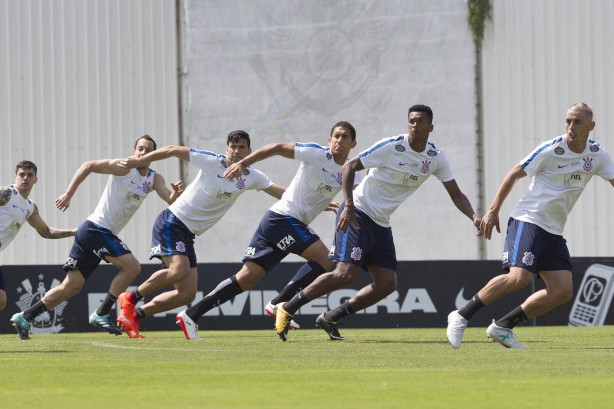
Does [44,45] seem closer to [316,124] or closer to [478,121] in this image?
[316,124]

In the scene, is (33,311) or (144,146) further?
(33,311)

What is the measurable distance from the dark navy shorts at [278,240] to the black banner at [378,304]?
492 cm

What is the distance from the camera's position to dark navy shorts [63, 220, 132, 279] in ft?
49.6

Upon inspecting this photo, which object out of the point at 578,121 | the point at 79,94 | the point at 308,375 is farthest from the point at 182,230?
the point at 79,94

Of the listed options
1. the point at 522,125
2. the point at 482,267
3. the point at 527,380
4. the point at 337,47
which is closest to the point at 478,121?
the point at 522,125

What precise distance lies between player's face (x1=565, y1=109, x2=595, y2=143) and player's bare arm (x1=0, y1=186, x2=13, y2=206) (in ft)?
21.2

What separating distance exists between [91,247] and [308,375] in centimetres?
719

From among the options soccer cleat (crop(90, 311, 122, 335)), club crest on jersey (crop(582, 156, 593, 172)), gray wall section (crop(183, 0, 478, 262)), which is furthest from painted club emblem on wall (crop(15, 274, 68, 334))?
club crest on jersey (crop(582, 156, 593, 172))

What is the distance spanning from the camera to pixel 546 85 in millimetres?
22453

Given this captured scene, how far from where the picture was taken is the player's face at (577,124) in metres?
11.2

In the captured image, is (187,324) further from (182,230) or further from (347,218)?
(347,218)

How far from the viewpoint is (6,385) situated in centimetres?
798

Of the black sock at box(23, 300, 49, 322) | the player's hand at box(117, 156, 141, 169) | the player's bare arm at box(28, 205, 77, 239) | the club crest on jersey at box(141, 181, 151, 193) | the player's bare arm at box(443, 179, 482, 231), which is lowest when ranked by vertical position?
the black sock at box(23, 300, 49, 322)

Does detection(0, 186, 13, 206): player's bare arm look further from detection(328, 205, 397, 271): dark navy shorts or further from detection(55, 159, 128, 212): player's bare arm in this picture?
detection(328, 205, 397, 271): dark navy shorts
